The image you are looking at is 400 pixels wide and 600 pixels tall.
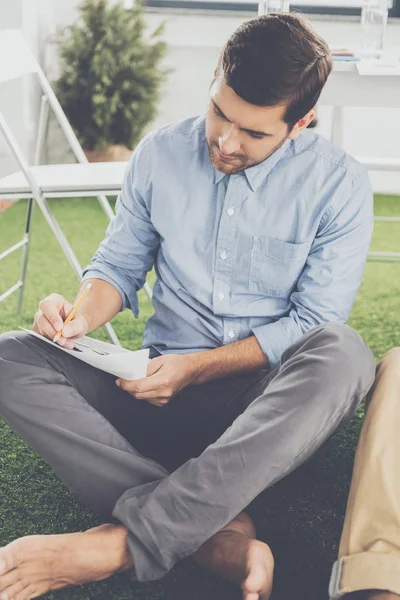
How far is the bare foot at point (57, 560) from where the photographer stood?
1.37 metres

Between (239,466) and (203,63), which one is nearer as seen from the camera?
(239,466)

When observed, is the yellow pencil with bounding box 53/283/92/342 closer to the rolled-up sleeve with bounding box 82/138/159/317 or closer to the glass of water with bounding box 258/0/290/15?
the rolled-up sleeve with bounding box 82/138/159/317

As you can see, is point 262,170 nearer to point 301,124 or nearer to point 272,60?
point 301,124

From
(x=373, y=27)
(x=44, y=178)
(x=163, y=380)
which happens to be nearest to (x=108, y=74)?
(x=373, y=27)

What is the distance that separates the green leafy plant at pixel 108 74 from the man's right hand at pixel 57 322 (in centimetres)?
286

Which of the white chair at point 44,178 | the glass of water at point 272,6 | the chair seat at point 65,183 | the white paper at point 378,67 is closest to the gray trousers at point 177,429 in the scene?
the white chair at point 44,178

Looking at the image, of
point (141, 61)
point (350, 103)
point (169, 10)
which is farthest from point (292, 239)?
point (169, 10)

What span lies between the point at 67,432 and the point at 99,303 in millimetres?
356

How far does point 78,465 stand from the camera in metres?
1.52

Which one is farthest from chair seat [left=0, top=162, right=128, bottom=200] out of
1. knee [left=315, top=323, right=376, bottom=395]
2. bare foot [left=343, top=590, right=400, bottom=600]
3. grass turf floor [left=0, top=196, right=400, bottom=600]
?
bare foot [left=343, top=590, right=400, bottom=600]

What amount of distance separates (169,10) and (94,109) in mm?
793

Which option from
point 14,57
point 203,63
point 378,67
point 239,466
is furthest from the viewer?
point 203,63

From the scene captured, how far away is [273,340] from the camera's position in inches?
67.4

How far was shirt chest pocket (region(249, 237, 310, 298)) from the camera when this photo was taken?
5.65ft
